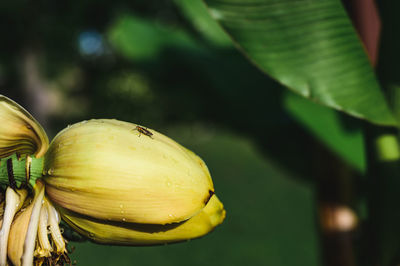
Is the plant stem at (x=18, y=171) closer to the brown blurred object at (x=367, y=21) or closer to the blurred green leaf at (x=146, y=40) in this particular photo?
the brown blurred object at (x=367, y=21)

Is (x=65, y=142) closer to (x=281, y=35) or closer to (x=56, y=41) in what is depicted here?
(x=281, y=35)

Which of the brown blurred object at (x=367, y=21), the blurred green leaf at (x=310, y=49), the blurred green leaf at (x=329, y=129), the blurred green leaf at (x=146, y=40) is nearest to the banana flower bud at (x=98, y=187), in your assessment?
the blurred green leaf at (x=310, y=49)

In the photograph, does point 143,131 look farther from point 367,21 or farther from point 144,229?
point 367,21

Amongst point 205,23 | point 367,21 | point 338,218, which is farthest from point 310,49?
point 205,23

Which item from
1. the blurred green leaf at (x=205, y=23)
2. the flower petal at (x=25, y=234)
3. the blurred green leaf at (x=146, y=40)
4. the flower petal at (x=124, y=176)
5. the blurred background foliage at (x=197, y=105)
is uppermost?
the flower petal at (x=124, y=176)

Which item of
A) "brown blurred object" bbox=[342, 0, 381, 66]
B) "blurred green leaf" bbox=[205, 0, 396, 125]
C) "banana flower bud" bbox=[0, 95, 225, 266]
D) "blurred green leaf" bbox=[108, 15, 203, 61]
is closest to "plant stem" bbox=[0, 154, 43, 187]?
"banana flower bud" bbox=[0, 95, 225, 266]

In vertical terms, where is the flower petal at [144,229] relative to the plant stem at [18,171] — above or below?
below
